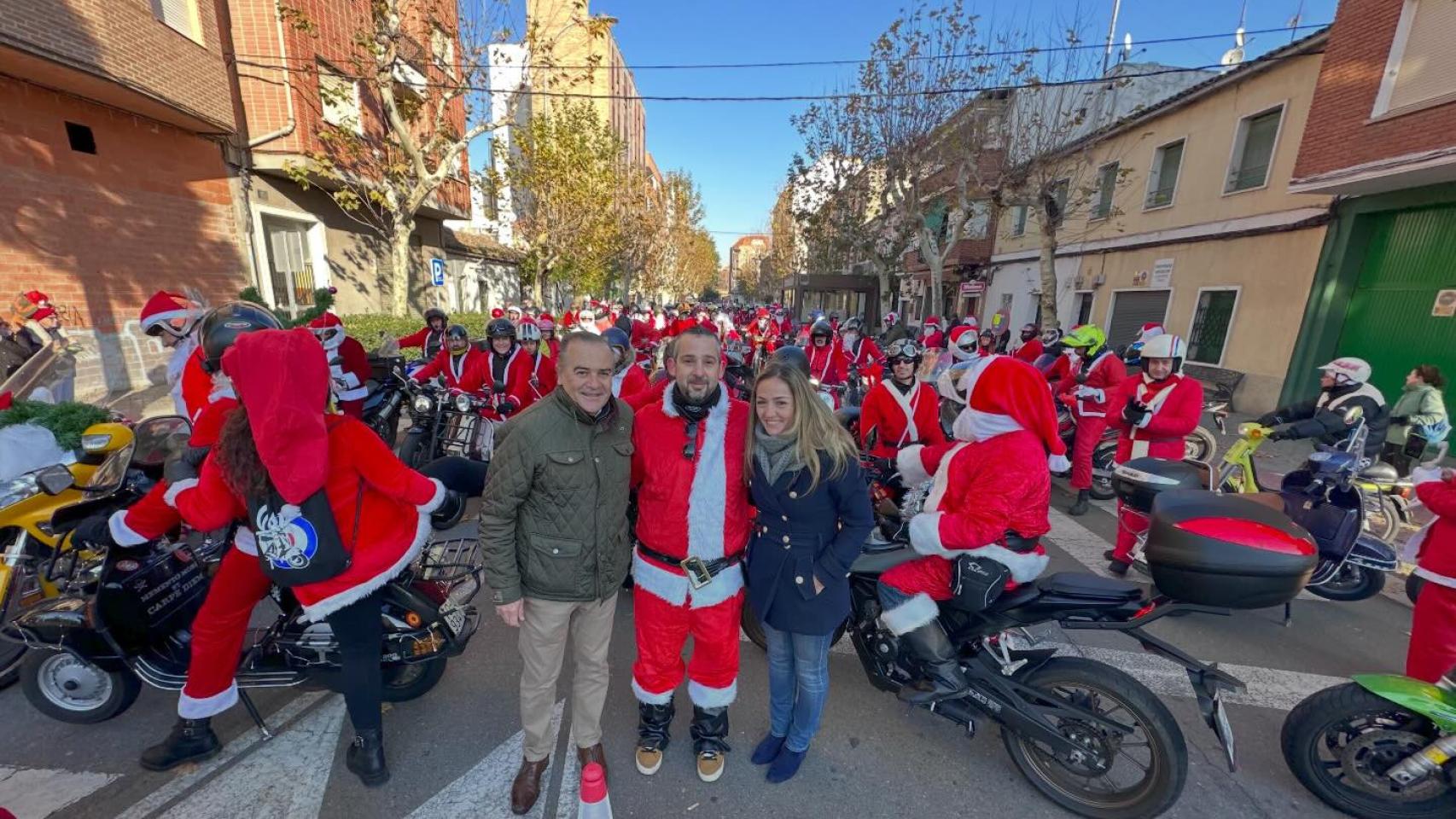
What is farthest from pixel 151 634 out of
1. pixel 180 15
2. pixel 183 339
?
pixel 180 15

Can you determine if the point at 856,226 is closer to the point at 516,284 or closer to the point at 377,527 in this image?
the point at 516,284

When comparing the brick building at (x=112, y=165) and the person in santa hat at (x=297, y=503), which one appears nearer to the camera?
the person in santa hat at (x=297, y=503)

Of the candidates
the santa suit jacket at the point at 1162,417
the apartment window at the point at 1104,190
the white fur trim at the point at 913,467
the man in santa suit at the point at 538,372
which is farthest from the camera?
the apartment window at the point at 1104,190

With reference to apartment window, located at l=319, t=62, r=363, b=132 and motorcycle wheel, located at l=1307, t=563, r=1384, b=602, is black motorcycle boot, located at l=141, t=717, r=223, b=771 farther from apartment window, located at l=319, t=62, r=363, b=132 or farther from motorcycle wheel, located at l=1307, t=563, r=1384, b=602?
apartment window, located at l=319, t=62, r=363, b=132

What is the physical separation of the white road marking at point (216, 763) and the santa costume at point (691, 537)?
186 centimetres

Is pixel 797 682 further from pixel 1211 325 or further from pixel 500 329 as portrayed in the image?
pixel 1211 325

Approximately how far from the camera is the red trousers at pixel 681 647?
2268 millimetres

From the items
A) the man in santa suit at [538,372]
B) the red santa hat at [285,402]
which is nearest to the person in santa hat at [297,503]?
the red santa hat at [285,402]

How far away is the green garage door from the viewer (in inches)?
316

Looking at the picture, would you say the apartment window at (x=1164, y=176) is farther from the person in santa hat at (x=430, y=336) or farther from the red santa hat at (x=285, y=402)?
the red santa hat at (x=285, y=402)

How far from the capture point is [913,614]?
2.37 metres

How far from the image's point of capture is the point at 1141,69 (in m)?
15.8

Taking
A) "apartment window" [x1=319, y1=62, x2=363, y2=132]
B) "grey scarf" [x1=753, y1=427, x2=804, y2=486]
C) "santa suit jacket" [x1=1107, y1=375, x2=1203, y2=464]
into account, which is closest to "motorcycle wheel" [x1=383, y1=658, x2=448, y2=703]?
"grey scarf" [x1=753, y1=427, x2=804, y2=486]

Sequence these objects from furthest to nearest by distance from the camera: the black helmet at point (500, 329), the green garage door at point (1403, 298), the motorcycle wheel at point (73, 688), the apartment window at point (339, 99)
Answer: the apartment window at point (339, 99)
the green garage door at point (1403, 298)
the black helmet at point (500, 329)
the motorcycle wheel at point (73, 688)
